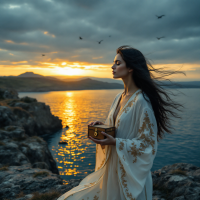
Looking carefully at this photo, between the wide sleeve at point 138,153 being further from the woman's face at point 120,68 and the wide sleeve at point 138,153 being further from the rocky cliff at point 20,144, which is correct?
the rocky cliff at point 20,144

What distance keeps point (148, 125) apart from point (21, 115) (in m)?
34.9

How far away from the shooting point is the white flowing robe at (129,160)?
111 inches

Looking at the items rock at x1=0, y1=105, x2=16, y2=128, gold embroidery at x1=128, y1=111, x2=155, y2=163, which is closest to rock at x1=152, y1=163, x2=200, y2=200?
gold embroidery at x1=128, y1=111, x2=155, y2=163

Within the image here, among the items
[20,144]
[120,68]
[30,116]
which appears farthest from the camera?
[30,116]

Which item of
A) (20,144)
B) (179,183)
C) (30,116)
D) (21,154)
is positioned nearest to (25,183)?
(21,154)

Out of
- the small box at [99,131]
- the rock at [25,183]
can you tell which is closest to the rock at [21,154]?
the rock at [25,183]

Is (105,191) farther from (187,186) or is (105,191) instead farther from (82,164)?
(82,164)

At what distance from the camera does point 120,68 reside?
3184mm

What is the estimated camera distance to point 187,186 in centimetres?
508

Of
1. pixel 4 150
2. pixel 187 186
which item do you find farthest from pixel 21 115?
pixel 187 186

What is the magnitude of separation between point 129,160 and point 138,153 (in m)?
0.20

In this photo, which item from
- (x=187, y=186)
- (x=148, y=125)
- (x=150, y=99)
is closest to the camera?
(x=148, y=125)

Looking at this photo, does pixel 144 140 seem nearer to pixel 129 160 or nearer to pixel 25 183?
pixel 129 160

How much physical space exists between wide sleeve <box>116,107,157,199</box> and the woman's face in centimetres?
79
